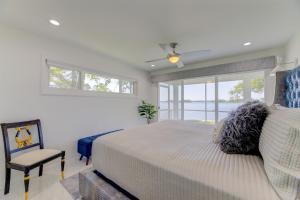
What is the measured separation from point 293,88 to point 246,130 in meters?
1.60

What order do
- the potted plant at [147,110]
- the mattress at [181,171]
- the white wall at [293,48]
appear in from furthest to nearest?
the potted plant at [147,110] < the white wall at [293,48] < the mattress at [181,171]

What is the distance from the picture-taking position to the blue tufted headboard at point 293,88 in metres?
1.82

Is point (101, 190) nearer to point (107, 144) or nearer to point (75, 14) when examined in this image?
point (107, 144)

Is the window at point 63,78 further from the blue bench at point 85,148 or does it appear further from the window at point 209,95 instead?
the window at point 209,95

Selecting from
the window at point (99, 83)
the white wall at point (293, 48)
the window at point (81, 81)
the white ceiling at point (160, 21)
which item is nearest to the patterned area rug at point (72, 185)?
the window at point (81, 81)

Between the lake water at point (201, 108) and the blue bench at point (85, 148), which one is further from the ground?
the lake water at point (201, 108)

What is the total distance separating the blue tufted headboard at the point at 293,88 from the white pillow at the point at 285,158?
1544 mm

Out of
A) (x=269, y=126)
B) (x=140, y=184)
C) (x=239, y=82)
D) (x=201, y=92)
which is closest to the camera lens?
(x=269, y=126)

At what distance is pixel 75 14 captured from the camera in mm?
1856

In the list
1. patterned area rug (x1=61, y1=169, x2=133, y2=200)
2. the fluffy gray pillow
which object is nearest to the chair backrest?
patterned area rug (x1=61, y1=169, x2=133, y2=200)

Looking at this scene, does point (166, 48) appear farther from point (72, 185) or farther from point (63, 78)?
point (72, 185)

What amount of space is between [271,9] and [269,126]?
5.52ft

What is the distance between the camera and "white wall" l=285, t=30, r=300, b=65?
2249 millimetres

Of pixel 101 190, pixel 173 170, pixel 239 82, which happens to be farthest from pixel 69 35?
pixel 239 82
